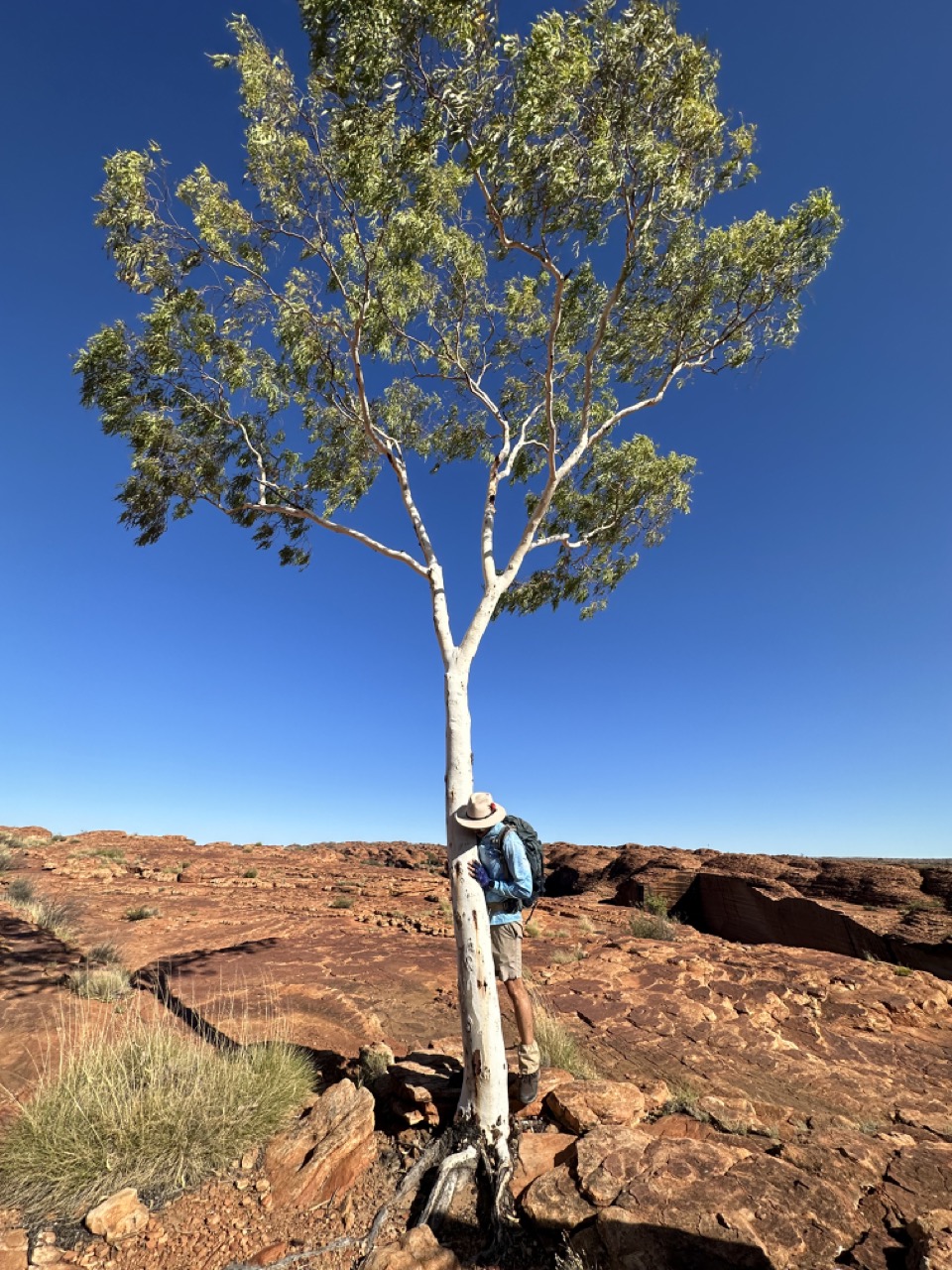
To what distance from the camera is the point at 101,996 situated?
7180 millimetres

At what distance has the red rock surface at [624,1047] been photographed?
125 inches

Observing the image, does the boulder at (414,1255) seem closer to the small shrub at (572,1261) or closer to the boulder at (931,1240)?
the small shrub at (572,1261)

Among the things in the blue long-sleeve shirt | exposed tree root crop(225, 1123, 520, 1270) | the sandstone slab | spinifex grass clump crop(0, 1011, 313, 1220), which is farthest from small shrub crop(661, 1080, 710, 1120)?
spinifex grass clump crop(0, 1011, 313, 1220)

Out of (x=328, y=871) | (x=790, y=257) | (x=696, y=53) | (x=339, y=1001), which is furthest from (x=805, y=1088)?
(x=328, y=871)

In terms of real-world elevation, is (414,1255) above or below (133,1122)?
below

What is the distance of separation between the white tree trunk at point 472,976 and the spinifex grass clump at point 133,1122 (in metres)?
1.45

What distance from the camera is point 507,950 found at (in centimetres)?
492

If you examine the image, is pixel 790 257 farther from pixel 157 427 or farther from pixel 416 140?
pixel 157 427

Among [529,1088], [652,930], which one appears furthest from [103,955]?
[652,930]

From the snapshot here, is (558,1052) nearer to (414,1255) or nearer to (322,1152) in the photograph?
(322,1152)

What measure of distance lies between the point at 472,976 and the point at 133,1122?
2.35m

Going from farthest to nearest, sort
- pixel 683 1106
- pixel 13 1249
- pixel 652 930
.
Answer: pixel 652 930 → pixel 683 1106 → pixel 13 1249

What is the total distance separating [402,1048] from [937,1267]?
481 centimetres

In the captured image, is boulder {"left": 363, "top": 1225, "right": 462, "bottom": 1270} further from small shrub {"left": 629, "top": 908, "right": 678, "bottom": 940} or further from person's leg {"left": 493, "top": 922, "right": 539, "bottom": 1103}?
small shrub {"left": 629, "top": 908, "right": 678, "bottom": 940}
